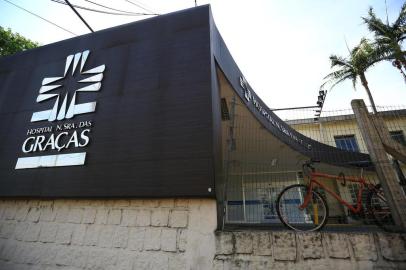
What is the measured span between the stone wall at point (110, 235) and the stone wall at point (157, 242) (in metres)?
0.01

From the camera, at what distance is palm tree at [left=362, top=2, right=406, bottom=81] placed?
32.9ft

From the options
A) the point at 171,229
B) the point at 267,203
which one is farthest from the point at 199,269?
the point at 267,203

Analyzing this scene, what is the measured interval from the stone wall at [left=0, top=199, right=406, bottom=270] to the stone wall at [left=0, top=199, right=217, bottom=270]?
0.04ft

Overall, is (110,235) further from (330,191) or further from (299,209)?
(330,191)

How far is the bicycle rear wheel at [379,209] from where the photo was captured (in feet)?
10.0

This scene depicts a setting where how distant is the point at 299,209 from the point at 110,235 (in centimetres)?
291

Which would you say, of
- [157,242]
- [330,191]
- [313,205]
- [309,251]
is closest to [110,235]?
[157,242]

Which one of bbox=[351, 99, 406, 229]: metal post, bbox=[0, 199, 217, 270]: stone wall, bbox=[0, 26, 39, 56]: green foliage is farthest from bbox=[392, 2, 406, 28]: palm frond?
bbox=[0, 26, 39, 56]: green foliage

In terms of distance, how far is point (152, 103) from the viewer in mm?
3537

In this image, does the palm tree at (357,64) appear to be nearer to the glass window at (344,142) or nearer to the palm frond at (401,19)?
the palm frond at (401,19)

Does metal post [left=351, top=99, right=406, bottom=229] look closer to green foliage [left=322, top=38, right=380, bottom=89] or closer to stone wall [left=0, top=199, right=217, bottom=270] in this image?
stone wall [left=0, top=199, right=217, bottom=270]

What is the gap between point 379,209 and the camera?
323cm

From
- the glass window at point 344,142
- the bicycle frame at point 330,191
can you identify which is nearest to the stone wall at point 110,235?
the bicycle frame at point 330,191

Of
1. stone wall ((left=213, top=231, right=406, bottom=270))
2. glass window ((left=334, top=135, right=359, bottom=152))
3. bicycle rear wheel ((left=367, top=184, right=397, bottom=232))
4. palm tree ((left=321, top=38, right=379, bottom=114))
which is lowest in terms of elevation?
stone wall ((left=213, top=231, right=406, bottom=270))
